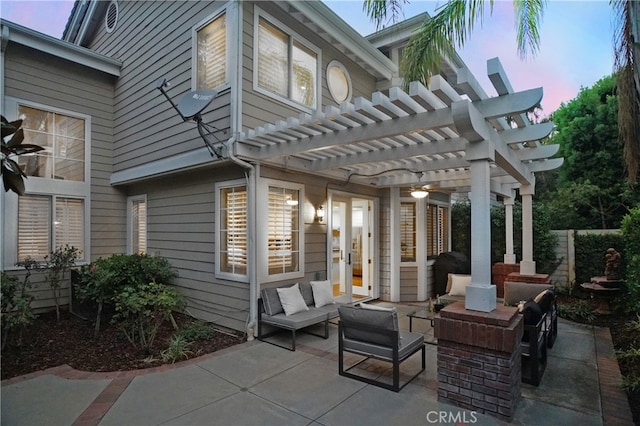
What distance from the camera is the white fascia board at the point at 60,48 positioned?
6348 mm

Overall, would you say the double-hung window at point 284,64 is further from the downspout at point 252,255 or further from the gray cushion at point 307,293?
the gray cushion at point 307,293

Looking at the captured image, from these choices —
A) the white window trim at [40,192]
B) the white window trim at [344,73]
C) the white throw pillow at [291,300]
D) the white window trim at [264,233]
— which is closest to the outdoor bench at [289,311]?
the white throw pillow at [291,300]

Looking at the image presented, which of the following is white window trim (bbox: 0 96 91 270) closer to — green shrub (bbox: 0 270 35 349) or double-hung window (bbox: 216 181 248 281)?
green shrub (bbox: 0 270 35 349)

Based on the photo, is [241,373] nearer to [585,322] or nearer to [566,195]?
Answer: [585,322]

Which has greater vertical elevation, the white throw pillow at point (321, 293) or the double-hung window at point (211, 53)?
the double-hung window at point (211, 53)

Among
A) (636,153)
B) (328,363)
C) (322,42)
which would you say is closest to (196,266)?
(328,363)

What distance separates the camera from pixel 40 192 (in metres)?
6.86

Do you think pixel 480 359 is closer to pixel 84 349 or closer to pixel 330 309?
pixel 330 309

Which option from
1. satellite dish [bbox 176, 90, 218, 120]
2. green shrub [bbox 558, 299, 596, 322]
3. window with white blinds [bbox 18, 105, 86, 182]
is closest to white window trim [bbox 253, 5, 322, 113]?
satellite dish [bbox 176, 90, 218, 120]

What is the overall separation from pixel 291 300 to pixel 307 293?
1.79ft

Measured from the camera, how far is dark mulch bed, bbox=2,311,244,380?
14.5 ft

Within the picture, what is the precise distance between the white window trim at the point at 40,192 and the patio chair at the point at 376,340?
20.8ft

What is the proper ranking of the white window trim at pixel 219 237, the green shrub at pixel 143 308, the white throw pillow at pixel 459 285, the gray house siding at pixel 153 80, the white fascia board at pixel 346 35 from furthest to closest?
the white throw pillow at pixel 459 285
the gray house siding at pixel 153 80
the white fascia board at pixel 346 35
the white window trim at pixel 219 237
the green shrub at pixel 143 308

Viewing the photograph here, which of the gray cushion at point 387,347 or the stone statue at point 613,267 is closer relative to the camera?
the gray cushion at point 387,347
